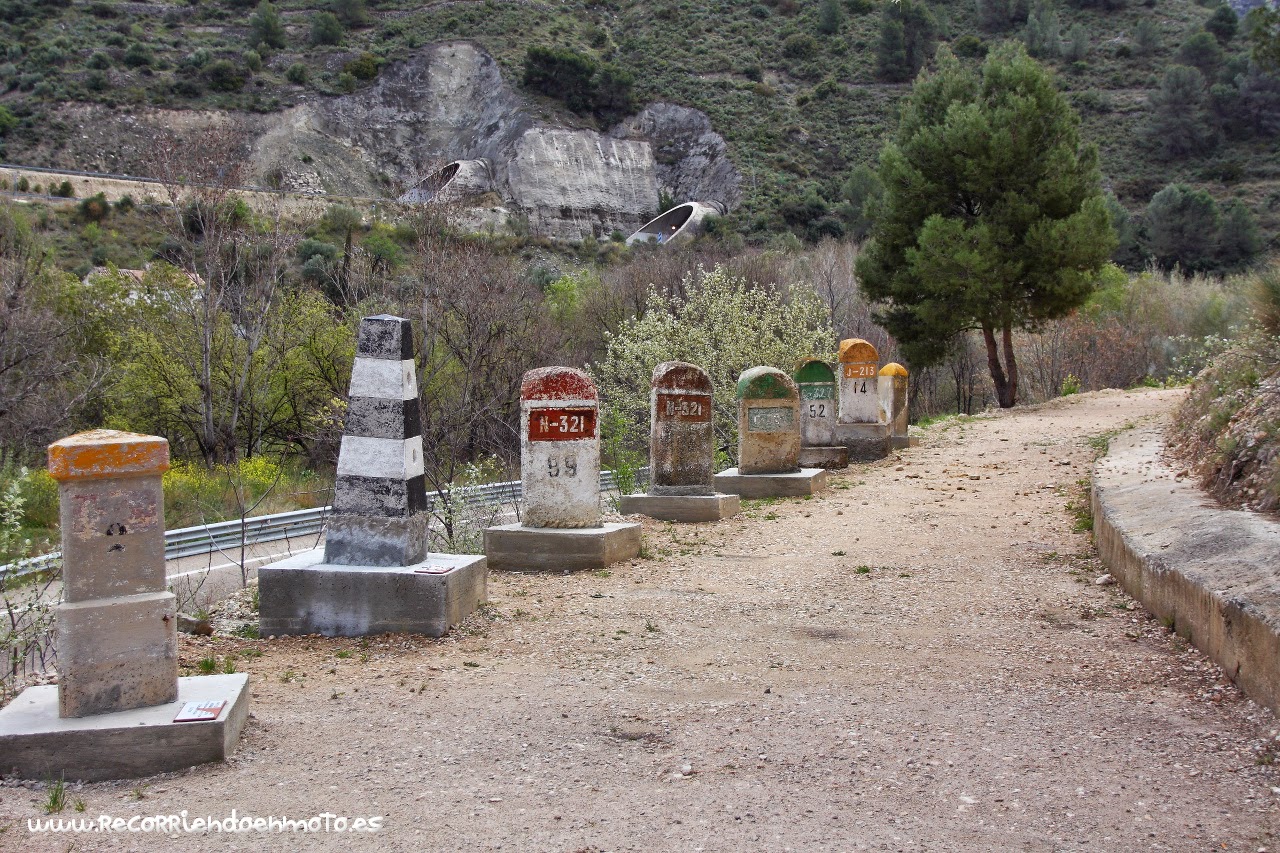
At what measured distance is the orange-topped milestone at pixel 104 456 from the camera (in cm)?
424

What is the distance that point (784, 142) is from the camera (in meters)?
62.8

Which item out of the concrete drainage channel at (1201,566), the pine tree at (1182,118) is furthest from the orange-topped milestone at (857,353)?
the pine tree at (1182,118)

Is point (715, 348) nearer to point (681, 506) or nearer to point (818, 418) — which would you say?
point (818, 418)

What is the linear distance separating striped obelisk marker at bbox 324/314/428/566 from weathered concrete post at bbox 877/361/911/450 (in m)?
12.2

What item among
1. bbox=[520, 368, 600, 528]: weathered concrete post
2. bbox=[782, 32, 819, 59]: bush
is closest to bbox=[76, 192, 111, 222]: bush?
bbox=[520, 368, 600, 528]: weathered concrete post

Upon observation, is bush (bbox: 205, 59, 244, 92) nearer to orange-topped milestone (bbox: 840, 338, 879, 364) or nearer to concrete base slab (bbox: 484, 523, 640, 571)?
orange-topped milestone (bbox: 840, 338, 879, 364)

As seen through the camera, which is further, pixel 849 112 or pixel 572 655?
pixel 849 112

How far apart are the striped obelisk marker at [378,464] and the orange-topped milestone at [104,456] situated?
2046 millimetres

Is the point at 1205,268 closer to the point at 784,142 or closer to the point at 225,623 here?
the point at 784,142

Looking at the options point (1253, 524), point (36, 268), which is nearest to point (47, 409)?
point (36, 268)

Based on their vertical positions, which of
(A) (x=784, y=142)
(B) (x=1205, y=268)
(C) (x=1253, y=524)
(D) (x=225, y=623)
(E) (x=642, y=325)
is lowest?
(D) (x=225, y=623)

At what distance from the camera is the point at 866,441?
54.6 ft

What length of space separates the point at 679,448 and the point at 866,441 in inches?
239

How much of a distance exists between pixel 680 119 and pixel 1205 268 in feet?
114
